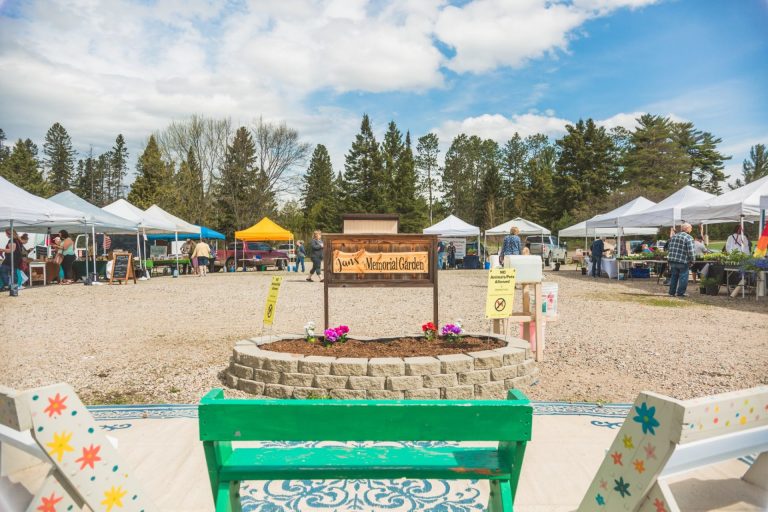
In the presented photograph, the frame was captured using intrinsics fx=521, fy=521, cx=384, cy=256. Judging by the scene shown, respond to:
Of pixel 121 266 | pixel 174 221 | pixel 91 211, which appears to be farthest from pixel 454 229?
pixel 91 211

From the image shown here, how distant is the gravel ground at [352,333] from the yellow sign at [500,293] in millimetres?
797

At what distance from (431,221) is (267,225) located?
114 feet

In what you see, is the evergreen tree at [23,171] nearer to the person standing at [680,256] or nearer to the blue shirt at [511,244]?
the blue shirt at [511,244]

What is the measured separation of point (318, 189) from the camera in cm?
6081

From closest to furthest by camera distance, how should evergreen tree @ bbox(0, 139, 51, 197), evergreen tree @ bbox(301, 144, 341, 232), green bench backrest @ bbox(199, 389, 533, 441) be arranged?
green bench backrest @ bbox(199, 389, 533, 441)
evergreen tree @ bbox(0, 139, 51, 197)
evergreen tree @ bbox(301, 144, 341, 232)

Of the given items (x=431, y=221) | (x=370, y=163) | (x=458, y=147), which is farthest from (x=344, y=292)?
(x=458, y=147)

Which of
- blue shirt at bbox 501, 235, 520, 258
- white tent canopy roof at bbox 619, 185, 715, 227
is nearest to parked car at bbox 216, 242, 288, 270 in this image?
blue shirt at bbox 501, 235, 520, 258

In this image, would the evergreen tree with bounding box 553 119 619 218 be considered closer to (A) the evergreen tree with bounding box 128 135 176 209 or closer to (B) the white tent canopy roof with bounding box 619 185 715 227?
(B) the white tent canopy roof with bounding box 619 185 715 227

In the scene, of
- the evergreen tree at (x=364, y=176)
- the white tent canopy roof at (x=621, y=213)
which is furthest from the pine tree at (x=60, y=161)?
the white tent canopy roof at (x=621, y=213)

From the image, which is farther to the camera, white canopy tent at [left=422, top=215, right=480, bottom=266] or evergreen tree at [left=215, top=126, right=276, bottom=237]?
evergreen tree at [left=215, top=126, right=276, bottom=237]

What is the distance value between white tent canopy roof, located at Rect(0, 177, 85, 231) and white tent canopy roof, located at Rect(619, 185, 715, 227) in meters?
17.3

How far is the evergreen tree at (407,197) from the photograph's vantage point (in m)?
50.0

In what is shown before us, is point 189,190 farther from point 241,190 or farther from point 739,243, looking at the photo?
point 739,243

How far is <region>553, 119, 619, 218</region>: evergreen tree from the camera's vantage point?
175ft
